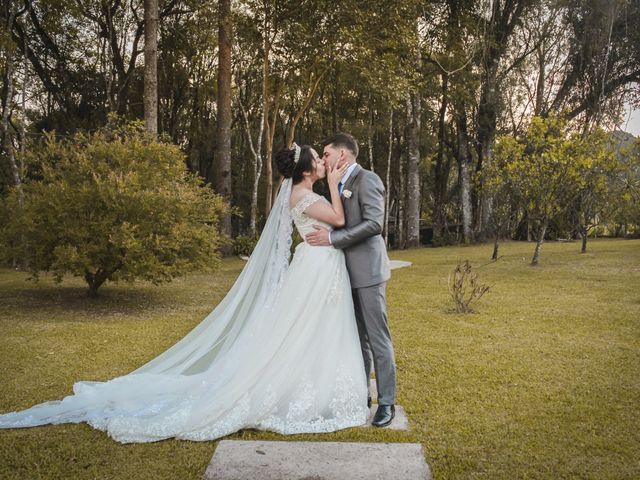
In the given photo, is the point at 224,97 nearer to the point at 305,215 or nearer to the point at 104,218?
the point at 104,218

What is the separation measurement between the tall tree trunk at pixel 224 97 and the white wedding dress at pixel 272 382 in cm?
1333

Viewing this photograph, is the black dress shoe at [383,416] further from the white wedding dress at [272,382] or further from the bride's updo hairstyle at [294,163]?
the bride's updo hairstyle at [294,163]

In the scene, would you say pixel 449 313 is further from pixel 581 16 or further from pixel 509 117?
pixel 509 117

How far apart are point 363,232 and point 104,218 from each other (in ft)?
20.4

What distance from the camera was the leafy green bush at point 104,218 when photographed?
879 centimetres

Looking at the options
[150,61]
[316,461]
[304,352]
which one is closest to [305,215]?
[304,352]

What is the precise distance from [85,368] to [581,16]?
20312 mm

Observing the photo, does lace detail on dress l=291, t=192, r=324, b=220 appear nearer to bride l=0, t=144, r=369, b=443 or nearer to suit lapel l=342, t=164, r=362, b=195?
bride l=0, t=144, r=369, b=443

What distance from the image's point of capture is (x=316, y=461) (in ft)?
11.3

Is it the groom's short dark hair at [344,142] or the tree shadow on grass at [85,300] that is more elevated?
the groom's short dark hair at [344,142]

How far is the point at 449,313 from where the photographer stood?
30.0 feet

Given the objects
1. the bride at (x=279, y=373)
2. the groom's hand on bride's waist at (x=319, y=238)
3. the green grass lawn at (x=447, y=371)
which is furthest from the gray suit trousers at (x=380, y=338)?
the groom's hand on bride's waist at (x=319, y=238)

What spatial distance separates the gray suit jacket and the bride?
9 centimetres

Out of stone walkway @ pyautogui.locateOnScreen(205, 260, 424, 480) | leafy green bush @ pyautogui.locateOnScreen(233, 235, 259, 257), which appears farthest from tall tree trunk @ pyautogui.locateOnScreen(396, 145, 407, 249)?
stone walkway @ pyautogui.locateOnScreen(205, 260, 424, 480)
